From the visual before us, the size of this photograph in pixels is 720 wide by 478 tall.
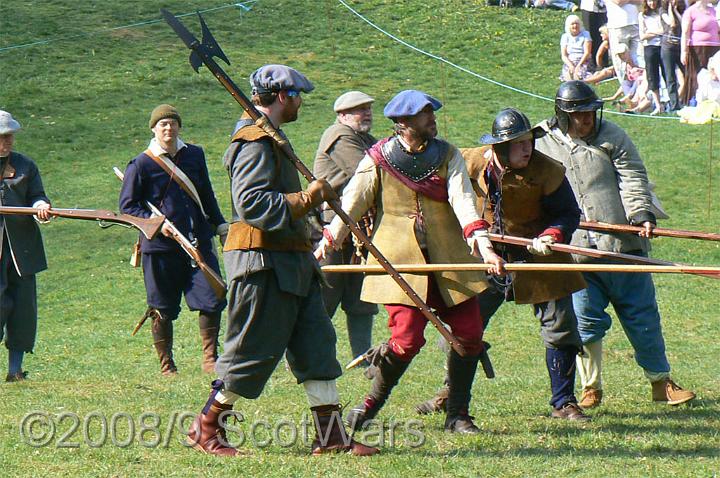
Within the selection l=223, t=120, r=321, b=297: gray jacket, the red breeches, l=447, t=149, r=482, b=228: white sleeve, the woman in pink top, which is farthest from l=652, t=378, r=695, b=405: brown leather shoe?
the woman in pink top

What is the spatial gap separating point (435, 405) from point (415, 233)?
1.27 m

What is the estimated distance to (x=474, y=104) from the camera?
69.7 ft

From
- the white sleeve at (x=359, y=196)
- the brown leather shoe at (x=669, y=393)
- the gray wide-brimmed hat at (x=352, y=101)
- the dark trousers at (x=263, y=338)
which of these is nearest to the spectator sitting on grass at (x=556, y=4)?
the gray wide-brimmed hat at (x=352, y=101)

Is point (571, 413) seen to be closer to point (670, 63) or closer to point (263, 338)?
point (263, 338)

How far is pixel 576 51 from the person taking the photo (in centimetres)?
2138

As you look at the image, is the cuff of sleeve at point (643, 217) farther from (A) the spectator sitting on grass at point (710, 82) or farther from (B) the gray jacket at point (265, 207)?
(A) the spectator sitting on grass at point (710, 82)

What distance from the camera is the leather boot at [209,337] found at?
8.71 m

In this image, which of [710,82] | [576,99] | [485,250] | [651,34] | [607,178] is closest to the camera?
[485,250]

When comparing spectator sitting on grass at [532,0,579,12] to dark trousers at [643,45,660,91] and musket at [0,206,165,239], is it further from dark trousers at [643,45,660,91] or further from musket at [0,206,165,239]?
musket at [0,206,165,239]

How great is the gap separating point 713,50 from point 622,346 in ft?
29.9

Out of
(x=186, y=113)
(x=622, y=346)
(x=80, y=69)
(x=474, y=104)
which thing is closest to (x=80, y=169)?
(x=186, y=113)

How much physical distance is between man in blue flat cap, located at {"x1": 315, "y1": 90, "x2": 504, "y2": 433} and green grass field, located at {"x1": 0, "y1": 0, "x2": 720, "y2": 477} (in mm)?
420

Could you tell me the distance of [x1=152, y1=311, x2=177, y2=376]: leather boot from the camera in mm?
8766

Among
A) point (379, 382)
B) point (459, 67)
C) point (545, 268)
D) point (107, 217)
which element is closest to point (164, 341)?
point (107, 217)
